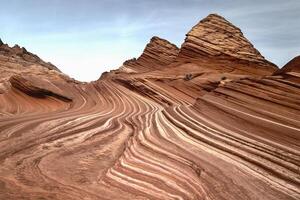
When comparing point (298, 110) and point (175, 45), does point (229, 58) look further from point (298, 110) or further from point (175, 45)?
point (298, 110)

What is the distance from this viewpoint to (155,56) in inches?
1237

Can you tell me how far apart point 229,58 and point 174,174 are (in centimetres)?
2115

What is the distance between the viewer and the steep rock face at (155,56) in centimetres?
3036

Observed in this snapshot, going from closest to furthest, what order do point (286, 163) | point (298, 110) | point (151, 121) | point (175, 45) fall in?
point (286, 163) → point (298, 110) → point (151, 121) → point (175, 45)

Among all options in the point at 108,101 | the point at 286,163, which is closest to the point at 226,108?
the point at 286,163

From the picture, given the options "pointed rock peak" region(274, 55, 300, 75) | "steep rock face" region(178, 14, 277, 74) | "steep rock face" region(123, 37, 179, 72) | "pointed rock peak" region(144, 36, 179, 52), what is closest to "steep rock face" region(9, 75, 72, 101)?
"steep rock face" region(123, 37, 179, 72)

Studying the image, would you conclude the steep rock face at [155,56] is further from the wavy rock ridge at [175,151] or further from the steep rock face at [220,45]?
the wavy rock ridge at [175,151]

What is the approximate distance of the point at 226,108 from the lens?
1031 centimetres

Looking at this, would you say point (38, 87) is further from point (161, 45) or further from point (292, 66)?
point (161, 45)

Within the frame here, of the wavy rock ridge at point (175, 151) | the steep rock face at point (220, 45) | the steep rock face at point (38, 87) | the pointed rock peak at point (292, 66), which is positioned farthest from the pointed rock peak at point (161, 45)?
the pointed rock peak at point (292, 66)

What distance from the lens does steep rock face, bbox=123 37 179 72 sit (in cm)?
3036

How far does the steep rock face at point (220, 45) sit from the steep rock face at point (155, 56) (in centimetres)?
291

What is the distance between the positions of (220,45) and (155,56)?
671 centimetres

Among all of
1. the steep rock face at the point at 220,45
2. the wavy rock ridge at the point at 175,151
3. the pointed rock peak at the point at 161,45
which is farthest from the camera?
the pointed rock peak at the point at 161,45
